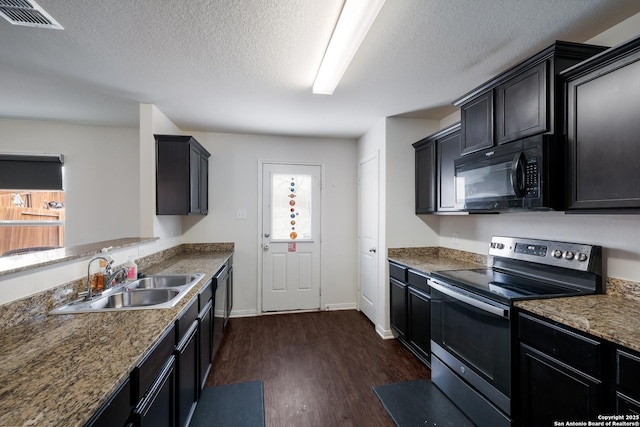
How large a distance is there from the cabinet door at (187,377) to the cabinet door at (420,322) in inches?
72.2

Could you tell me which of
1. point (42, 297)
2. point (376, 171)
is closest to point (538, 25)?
point (376, 171)

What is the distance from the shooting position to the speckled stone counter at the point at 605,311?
44.6 inches

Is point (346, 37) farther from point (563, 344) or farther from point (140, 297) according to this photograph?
point (140, 297)

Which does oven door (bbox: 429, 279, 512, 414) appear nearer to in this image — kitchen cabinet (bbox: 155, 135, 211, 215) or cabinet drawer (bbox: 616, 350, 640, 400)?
cabinet drawer (bbox: 616, 350, 640, 400)

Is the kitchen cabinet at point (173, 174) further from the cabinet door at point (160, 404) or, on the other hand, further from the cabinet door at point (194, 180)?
the cabinet door at point (160, 404)

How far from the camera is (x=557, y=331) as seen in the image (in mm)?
1310

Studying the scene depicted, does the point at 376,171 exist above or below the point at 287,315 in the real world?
above

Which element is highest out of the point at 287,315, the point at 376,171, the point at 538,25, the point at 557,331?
the point at 538,25

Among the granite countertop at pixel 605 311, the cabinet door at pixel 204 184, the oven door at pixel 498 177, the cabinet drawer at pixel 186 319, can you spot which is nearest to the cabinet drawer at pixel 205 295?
the cabinet drawer at pixel 186 319

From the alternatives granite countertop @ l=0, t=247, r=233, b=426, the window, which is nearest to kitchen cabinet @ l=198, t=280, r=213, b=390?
granite countertop @ l=0, t=247, r=233, b=426

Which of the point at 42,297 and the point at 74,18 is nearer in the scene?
the point at 42,297

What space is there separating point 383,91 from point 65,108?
10.7 feet

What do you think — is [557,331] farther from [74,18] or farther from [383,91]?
[74,18]

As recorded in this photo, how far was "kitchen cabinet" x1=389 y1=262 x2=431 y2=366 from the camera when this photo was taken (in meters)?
2.42
